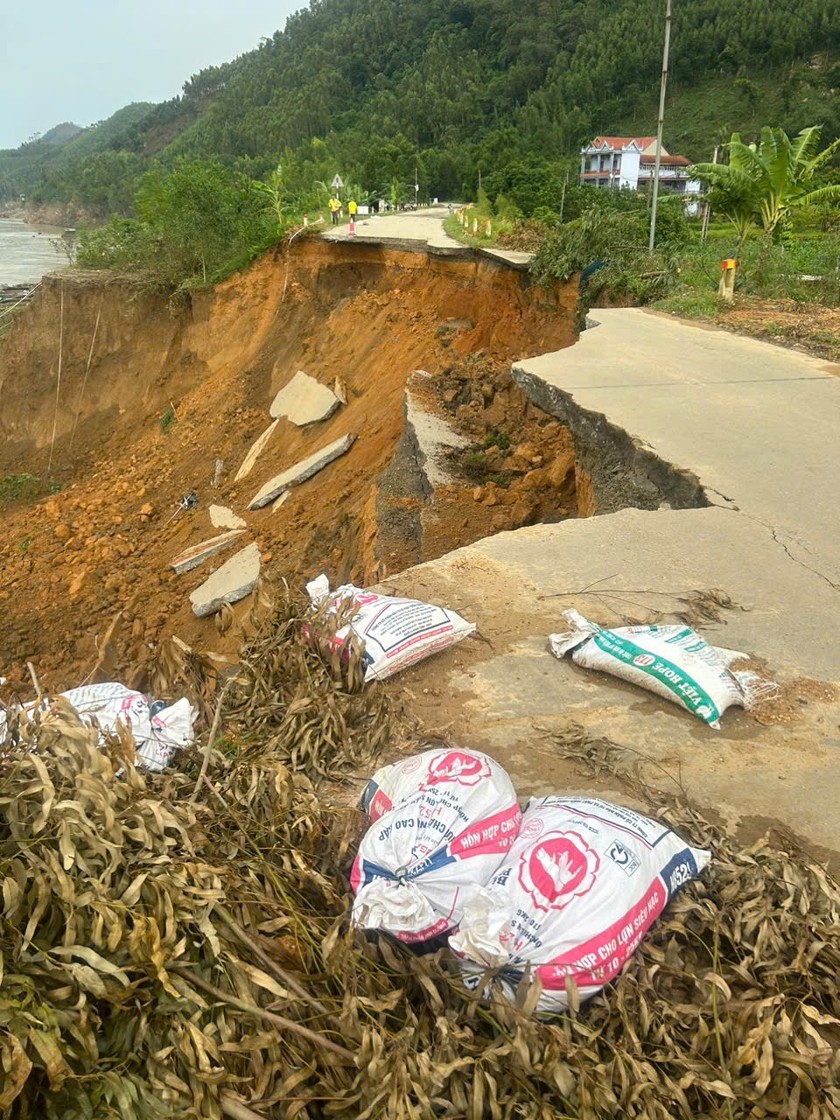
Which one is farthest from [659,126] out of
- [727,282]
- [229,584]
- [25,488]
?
[25,488]

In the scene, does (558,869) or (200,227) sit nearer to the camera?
(558,869)

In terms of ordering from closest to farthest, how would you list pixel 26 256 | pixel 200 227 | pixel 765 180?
pixel 765 180, pixel 200 227, pixel 26 256

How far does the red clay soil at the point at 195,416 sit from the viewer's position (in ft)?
33.0

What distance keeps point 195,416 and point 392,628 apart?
14.1 meters

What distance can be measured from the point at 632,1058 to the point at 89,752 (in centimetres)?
126

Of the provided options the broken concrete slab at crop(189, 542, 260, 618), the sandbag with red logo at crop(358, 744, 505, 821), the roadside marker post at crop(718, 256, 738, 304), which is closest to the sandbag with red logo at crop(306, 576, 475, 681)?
the sandbag with red logo at crop(358, 744, 505, 821)

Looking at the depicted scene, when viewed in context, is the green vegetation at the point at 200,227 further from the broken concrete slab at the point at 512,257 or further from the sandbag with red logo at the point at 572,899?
the sandbag with red logo at the point at 572,899

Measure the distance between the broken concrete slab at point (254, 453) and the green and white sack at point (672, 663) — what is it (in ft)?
34.3

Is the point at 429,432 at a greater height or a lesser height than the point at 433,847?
lesser

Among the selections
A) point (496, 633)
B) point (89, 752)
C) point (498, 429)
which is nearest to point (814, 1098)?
point (89, 752)

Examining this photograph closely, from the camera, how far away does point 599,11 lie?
267 ft

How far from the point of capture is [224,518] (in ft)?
39.1

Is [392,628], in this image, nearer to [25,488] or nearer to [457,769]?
[457,769]

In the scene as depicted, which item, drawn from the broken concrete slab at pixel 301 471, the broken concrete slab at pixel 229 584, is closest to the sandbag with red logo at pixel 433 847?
the broken concrete slab at pixel 229 584
